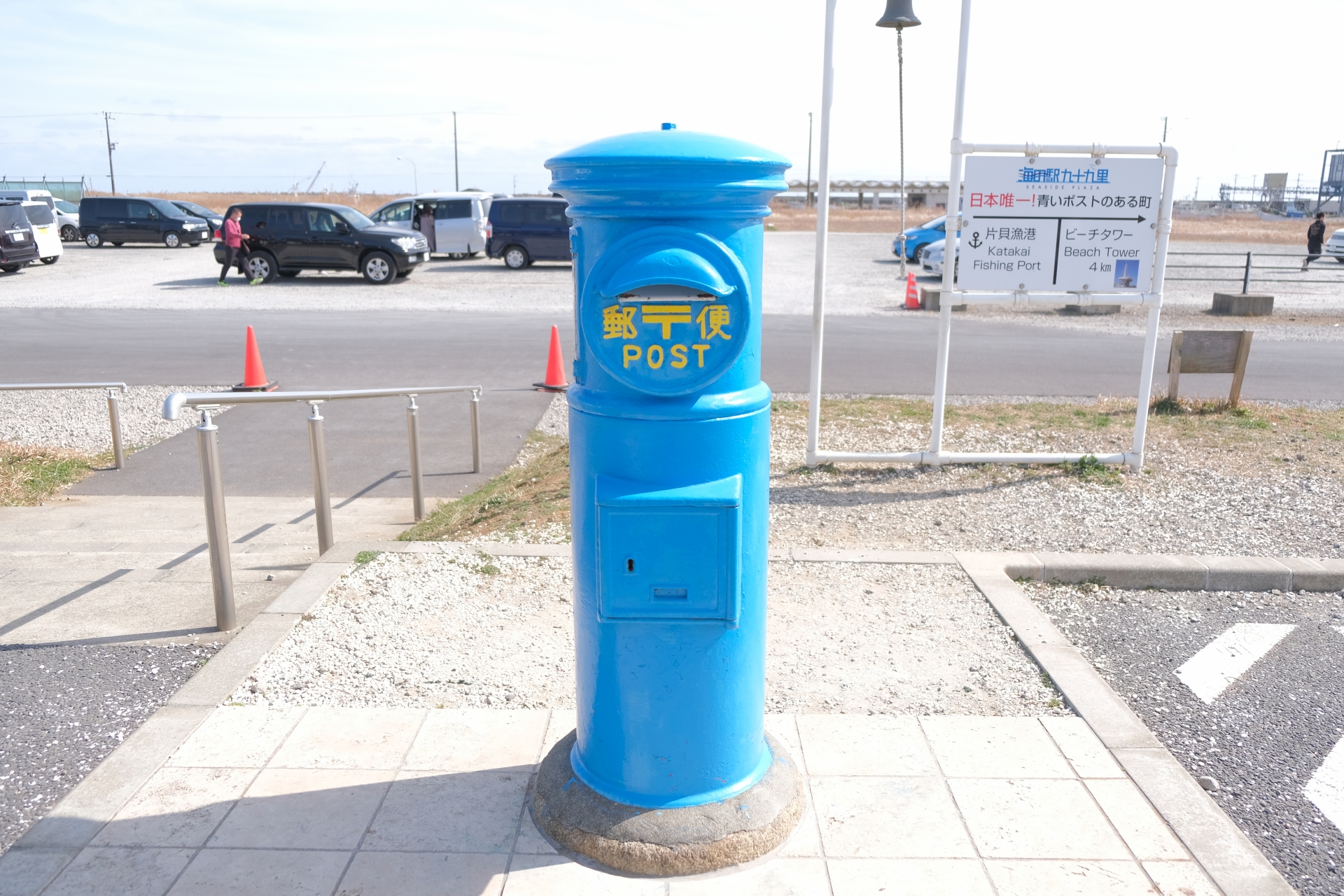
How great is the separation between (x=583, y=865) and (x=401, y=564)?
2.62m

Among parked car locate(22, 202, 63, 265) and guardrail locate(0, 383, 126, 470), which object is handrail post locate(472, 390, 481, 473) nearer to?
guardrail locate(0, 383, 126, 470)

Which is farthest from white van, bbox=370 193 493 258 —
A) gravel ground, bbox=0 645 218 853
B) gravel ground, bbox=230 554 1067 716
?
gravel ground, bbox=0 645 218 853

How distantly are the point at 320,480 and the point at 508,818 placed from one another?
9.82 ft

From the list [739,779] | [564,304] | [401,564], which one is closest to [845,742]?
[739,779]

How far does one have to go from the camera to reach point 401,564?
5090mm

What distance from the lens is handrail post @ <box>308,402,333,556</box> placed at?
541 centimetres

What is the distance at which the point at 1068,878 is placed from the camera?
2779mm

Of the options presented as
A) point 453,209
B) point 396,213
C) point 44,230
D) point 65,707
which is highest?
point 453,209

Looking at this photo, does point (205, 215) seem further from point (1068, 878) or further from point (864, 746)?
point (1068, 878)

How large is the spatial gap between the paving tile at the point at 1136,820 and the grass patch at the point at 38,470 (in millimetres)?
7170

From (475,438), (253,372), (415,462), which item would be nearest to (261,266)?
(253,372)

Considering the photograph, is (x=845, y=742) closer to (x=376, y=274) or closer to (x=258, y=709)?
(x=258, y=709)

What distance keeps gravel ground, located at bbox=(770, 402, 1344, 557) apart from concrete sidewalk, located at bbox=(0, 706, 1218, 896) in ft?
7.88

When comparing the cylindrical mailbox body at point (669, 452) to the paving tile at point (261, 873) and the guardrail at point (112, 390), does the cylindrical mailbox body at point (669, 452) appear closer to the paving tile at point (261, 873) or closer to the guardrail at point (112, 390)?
the paving tile at point (261, 873)
